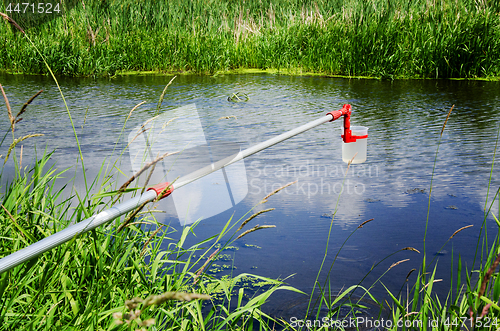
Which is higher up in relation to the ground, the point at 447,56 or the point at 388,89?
the point at 447,56

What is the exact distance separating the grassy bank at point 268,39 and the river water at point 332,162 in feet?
1.87

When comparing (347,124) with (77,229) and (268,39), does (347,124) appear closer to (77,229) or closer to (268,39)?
(77,229)

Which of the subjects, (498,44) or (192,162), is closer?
(192,162)

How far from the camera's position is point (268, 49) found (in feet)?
25.5

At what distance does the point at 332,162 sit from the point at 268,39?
16.7 ft

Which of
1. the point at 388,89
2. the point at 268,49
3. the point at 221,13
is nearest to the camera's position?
the point at 388,89

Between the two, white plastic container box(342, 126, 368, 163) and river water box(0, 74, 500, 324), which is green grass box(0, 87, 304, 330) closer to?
river water box(0, 74, 500, 324)

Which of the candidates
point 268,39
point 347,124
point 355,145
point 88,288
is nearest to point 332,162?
point 355,145

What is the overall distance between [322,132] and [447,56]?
3.64 metres

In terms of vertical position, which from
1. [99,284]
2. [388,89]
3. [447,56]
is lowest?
[99,284]

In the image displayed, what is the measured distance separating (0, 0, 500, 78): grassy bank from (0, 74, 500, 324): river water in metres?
0.57

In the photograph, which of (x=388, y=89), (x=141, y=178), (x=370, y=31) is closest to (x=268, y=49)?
(x=370, y=31)

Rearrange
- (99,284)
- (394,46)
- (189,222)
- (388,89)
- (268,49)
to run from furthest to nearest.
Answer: (268,49)
(394,46)
(388,89)
(189,222)
(99,284)

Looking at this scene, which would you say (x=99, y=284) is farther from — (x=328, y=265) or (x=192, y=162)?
(x=192, y=162)
